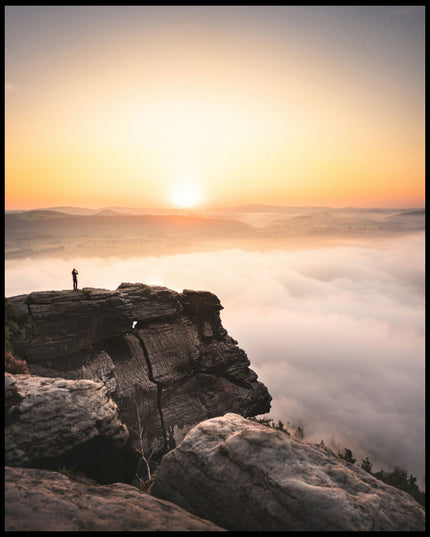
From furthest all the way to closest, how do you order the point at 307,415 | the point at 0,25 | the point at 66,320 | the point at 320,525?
the point at 307,415 < the point at 66,320 < the point at 320,525 < the point at 0,25

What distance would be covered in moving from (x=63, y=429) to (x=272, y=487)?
1243cm

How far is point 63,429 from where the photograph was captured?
56.2ft

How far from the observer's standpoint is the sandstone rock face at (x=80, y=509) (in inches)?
412

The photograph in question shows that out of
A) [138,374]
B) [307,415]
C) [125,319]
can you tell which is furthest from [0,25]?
[307,415]

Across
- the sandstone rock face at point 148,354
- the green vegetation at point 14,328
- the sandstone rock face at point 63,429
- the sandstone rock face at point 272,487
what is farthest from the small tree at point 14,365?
the sandstone rock face at point 272,487

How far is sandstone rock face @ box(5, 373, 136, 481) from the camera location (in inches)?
632

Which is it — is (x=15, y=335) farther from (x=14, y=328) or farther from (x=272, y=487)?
(x=272, y=487)

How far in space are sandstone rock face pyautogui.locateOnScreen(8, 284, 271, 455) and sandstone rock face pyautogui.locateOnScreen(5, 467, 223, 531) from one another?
1399cm

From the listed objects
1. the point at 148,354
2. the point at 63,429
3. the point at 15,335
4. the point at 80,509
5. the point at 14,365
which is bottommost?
the point at 148,354

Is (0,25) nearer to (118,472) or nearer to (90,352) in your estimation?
(118,472)

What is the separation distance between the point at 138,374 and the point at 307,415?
196 m

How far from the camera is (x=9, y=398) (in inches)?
668

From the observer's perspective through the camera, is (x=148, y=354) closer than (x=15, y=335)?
No

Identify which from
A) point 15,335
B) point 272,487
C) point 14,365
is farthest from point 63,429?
point 15,335
